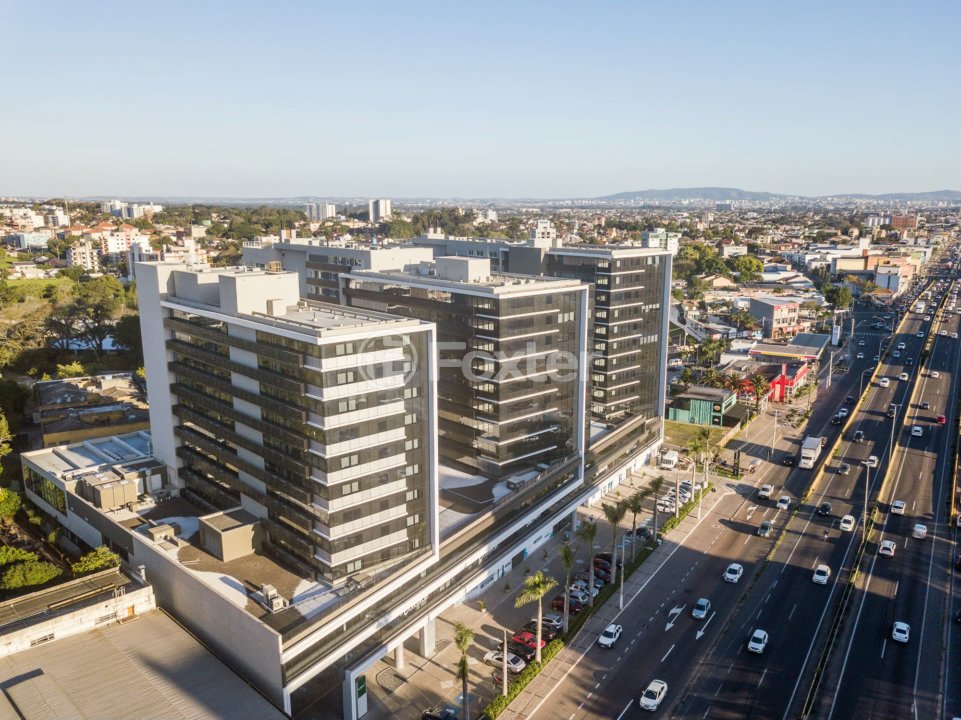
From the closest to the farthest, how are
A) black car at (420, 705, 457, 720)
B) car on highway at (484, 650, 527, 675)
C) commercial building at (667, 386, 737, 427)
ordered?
black car at (420, 705, 457, 720)
car on highway at (484, 650, 527, 675)
commercial building at (667, 386, 737, 427)

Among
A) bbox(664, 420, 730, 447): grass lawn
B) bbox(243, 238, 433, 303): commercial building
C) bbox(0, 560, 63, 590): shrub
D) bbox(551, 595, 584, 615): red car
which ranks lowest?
bbox(551, 595, 584, 615): red car

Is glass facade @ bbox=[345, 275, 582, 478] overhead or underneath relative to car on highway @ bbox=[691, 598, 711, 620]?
overhead

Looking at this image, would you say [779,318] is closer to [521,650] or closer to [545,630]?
[545,630]

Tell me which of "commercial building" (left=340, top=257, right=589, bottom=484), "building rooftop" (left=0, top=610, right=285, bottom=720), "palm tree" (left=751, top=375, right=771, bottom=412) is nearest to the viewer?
"building rooftop" (left=0, top=610, right=285, bottom=720)

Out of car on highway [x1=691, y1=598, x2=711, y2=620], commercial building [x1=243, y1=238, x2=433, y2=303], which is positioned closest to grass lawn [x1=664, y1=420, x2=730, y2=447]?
car on highway [x1=691, y1=598, x2=711, y2=620]

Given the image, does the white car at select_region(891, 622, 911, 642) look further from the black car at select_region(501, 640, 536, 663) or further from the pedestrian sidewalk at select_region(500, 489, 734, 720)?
the black car at select_region(501, 640, 536, 663)

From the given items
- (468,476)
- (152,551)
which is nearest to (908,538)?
(468,476)

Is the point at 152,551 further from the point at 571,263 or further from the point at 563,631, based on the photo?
the point at 571,263
